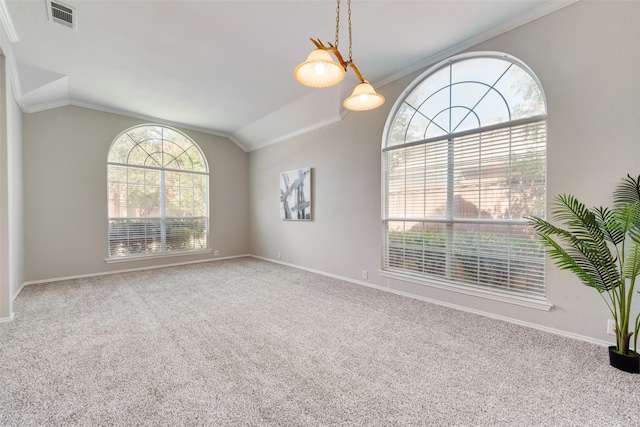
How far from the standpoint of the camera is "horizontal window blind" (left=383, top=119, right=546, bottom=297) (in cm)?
280

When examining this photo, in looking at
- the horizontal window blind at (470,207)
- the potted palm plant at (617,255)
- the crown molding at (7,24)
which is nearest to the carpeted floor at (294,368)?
the potted palm plant at (617,255)

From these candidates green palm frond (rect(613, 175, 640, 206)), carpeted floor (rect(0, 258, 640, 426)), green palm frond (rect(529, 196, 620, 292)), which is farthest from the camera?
green palm frond (rect(613, 175, 640, 206))

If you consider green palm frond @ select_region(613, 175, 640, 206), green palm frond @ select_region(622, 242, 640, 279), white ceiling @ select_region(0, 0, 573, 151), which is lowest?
green palm frond @ select_region(622, 242, 640, 279)

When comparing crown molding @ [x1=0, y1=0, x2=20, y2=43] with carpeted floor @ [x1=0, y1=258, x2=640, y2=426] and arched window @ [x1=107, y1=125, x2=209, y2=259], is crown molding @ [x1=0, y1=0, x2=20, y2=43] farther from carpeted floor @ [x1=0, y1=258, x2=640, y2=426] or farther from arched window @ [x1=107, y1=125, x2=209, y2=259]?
→ carpeted floor @ [x1=0, y1=258, x2=640, y2=426]

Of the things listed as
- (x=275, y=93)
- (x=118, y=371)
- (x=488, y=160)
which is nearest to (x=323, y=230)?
(x=275, y=93)

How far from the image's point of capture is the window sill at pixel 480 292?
8.85ft

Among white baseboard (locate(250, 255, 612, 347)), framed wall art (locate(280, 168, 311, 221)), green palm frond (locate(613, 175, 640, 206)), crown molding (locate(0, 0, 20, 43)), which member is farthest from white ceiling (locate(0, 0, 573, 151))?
white baseboard (locate(250, 255, 612, 347))

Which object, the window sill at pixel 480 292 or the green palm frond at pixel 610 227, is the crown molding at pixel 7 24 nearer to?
the window sill at pixel 480 292

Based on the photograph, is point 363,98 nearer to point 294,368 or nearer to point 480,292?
point 294,368

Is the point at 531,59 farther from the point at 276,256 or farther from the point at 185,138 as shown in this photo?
the point at 185,138

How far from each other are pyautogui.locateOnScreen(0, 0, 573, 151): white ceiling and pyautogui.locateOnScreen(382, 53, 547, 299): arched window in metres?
0.47

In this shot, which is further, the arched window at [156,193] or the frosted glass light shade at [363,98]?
the arched window at [156,193]

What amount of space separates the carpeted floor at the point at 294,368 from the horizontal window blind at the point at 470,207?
0.59 metres

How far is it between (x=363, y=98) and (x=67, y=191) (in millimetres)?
5288
